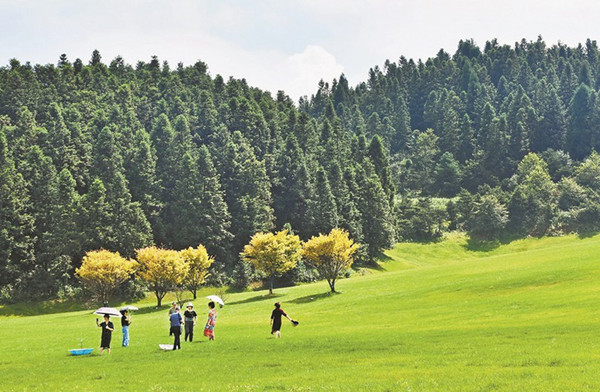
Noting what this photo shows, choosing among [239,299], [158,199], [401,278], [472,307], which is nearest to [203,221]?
[158,199]

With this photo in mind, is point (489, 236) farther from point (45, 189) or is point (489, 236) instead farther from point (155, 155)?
point (45, 189)

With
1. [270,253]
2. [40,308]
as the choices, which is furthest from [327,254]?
[40,308]

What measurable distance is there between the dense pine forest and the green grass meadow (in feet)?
149

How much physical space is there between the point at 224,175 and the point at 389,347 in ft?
319

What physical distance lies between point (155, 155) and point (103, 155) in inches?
499

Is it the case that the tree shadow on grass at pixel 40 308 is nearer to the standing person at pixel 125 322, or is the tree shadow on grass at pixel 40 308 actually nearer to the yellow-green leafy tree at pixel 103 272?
the yellow-green leafy tree at pixel 103 272

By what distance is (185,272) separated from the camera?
67.6 m

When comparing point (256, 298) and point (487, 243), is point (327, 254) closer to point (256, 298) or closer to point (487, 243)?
point (256, 298)

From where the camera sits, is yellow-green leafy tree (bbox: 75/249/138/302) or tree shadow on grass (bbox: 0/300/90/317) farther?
tree shadow on grass (bbox: 0/300/90/317)

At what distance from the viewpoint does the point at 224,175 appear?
4631 inches

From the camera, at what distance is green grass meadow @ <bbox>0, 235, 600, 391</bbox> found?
17.2 m

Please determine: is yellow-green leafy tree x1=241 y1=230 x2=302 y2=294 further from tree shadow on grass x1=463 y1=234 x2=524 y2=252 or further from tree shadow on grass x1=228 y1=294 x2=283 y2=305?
tree shadow on grass x1=463 y1=234 x2=524 y2=252

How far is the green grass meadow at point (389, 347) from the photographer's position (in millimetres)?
17219

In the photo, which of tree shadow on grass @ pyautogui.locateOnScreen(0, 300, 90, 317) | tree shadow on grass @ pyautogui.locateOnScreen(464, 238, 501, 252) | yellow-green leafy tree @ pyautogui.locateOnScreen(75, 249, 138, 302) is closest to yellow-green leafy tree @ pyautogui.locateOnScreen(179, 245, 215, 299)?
yellow-green leafy tree @ pyautogui.locateOnScreen(75, 249, 138, 302)
